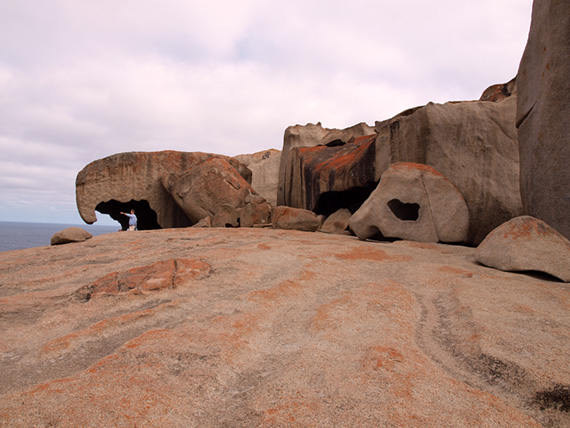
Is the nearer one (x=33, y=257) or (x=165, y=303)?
(x=165, y=303)

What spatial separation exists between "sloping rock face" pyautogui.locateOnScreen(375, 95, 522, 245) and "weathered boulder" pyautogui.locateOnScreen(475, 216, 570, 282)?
1.92 m

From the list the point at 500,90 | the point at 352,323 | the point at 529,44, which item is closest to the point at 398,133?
the point at 529,44

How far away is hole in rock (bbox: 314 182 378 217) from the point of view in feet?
24.7

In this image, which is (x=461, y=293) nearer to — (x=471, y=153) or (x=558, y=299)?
(x=558, y=299)

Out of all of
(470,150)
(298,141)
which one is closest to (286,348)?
(470,150)

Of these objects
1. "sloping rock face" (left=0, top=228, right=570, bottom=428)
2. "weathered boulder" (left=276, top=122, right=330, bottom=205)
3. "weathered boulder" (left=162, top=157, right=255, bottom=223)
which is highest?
"weathered boulder" (left=276, top=122, right=330, bottom=205)

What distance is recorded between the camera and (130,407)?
1.11m

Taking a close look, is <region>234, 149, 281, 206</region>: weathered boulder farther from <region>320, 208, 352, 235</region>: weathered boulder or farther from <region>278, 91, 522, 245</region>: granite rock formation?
<region>278, 91, 522, 245</region>: granite rock formation

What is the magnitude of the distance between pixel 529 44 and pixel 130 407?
488 cm

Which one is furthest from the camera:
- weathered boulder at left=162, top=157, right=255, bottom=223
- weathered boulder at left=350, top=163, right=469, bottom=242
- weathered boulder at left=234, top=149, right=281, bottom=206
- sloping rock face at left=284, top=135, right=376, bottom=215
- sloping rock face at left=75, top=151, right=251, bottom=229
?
weathered boulder at left=234, top=149, right=281, bottom=206

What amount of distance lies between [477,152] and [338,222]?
3.05 metres

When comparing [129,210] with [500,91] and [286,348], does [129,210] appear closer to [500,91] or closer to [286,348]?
[500,91]

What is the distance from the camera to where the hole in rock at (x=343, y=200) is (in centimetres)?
753

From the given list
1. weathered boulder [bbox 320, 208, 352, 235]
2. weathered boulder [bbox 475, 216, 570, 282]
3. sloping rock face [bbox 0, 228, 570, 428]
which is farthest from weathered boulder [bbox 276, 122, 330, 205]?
sloping rock face [bbox 0, 228, 570, 428]
